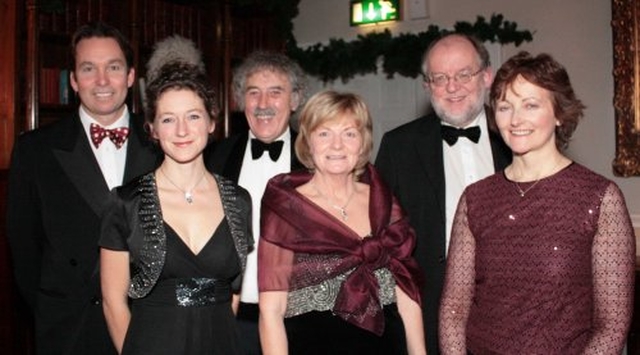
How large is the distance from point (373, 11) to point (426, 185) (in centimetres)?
310

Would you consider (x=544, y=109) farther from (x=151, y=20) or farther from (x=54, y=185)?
(x=151, y=20)

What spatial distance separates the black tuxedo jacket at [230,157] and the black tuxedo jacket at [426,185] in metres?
0.37

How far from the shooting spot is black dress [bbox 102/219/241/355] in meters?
2.03

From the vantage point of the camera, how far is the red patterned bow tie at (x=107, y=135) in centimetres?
261

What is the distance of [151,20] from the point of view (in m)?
4.84

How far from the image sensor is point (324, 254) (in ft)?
6.98

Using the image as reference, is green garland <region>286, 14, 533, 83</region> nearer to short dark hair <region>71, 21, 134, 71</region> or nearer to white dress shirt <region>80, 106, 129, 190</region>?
short dark hair <region>71, 21, 134, 71</region>

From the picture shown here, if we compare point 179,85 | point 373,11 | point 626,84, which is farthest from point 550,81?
point 373,11

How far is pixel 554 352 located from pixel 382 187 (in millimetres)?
Result: 761

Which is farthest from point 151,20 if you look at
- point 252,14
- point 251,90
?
point 251,90

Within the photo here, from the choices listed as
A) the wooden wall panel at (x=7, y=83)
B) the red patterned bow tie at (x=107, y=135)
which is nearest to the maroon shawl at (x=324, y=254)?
the red patterned bow tie at (x=107, y=135)

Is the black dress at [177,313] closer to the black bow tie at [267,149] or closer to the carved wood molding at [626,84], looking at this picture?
the black bow tie at [267,149]

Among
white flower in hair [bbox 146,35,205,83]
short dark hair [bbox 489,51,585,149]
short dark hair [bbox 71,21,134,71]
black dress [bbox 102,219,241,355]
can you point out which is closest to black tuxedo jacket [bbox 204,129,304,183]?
white flower in hair [bbox 146,35,205,83]

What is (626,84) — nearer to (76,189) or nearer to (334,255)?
(334,255)
